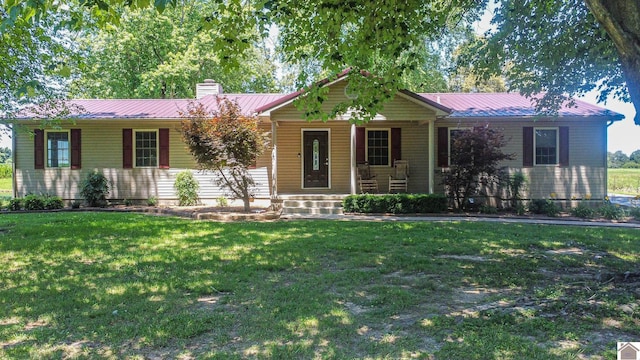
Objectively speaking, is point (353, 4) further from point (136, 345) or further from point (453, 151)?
point (453, 151)

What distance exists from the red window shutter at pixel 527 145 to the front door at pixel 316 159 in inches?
264

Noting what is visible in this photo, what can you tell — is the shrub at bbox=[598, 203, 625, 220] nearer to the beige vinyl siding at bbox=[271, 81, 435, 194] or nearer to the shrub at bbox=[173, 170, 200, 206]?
→ the beige vinyl siding at bbox=[271, 81, 435, 194]

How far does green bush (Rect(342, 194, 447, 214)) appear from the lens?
11711 millimetres

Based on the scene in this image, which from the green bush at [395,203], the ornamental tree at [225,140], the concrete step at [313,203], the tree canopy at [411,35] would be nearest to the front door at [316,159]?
the concrete step at [313,203]

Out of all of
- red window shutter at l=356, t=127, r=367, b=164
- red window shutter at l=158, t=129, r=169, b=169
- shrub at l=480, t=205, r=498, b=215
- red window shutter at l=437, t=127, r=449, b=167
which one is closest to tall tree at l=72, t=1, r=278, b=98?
red window shutter at l=158, t=129, r=169, b=169

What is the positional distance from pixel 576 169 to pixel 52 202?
17.5 metres

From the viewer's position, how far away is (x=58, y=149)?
1385 centimetres

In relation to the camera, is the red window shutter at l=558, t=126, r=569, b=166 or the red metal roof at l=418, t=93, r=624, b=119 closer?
the red metal roof at l=418, t=93, r=624, b=119

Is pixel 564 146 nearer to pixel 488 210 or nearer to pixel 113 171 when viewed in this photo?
pixel 488 210

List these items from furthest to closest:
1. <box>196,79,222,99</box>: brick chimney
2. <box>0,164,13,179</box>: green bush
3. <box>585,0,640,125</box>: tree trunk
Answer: <box>0,164,13,179</box>: green bush, <box>196,79,222,99</box>: brick chimney, <box>585,0,640,125</box>: tree trunk

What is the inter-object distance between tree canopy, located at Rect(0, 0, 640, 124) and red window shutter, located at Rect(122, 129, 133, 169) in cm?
652

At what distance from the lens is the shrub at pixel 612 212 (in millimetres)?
11328

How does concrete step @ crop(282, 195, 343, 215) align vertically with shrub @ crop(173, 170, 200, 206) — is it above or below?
below

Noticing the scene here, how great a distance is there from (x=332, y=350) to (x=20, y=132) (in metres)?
13.9
